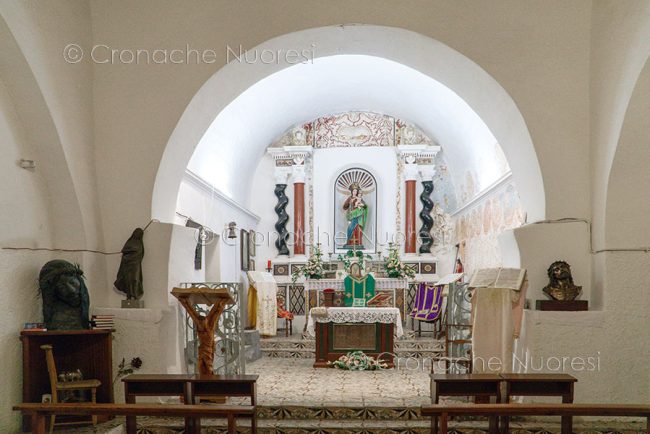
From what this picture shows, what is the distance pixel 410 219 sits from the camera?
47.0ft

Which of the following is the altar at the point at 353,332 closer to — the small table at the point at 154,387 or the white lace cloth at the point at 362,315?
the white lace cloth at the point at 362,315

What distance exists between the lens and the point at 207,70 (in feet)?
21.6

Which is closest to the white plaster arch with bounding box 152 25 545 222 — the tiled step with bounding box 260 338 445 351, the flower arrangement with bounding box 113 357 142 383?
the flower arrangement with bounding box 113 357 142 383

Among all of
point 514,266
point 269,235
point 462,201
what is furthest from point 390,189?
point 514,266

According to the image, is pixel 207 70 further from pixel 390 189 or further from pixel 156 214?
pixel 390 189

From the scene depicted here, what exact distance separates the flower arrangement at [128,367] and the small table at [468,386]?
297 centimetres

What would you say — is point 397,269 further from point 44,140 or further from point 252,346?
point 44,140

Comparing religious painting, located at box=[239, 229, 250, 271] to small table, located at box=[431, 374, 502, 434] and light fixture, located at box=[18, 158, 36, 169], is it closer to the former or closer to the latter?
light fixture, located at box=[18, 158, 36, 169]

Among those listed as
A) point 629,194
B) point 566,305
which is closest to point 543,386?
point 566,305

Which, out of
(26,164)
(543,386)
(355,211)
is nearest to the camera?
(543,386)

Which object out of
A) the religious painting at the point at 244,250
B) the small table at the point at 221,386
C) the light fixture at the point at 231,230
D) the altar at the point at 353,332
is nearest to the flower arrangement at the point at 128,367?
the small table at the point at 221,386

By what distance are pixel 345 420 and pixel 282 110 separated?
8567 mm

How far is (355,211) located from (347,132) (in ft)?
6.30

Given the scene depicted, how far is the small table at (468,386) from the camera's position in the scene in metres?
5.33
